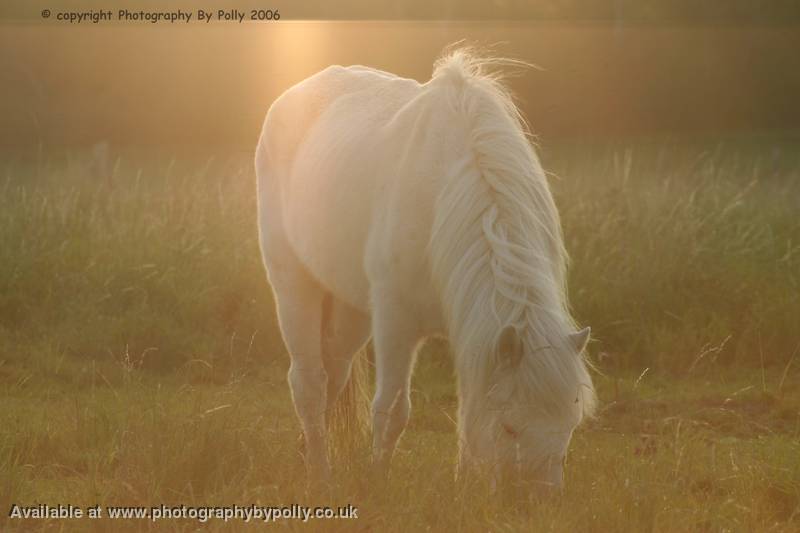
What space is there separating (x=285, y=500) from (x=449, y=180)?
136cm

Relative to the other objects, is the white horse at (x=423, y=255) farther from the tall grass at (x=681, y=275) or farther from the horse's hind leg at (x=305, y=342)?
the tall grass at (x=681, y=275)

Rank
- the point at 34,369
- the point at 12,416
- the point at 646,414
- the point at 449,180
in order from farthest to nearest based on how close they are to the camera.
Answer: the point at 34,369 < the point at 646,414 < the point at 12,416 < the point at 449,180

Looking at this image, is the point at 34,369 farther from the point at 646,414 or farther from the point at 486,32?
the point at 486,32

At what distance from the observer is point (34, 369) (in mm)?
6871

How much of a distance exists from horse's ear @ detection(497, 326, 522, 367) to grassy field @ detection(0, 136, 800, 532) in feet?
1.48

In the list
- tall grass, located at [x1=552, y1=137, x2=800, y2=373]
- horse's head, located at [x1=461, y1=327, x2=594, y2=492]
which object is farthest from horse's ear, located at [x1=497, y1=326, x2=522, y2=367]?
tall grass, located at [x1=552, y1=137, x2=800, y2=373]

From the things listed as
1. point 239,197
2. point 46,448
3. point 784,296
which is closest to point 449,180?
point 46,448

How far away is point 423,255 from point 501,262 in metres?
0.50

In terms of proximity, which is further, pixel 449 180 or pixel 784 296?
pixel 784 296

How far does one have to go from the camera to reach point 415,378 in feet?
23.3

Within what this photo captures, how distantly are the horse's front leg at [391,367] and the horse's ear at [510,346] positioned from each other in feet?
2.67

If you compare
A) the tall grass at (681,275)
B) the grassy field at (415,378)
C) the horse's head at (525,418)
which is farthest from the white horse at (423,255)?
the tall grass at (681,275)

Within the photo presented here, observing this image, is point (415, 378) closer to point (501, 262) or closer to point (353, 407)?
point (353, 407)

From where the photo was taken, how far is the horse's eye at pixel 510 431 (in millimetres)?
3484
